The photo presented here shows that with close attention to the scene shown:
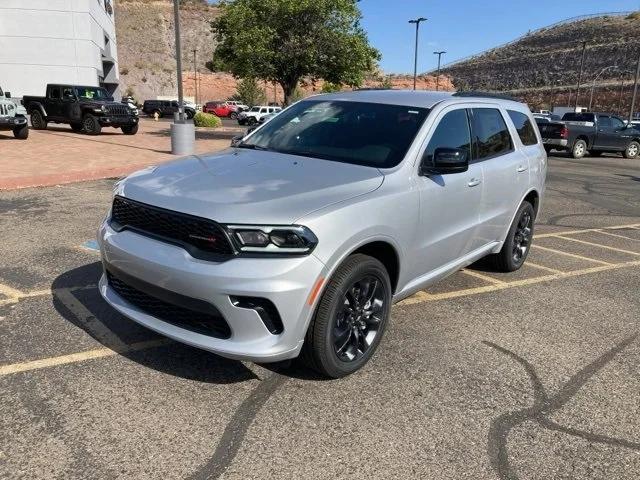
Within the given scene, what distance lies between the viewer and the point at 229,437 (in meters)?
2.82

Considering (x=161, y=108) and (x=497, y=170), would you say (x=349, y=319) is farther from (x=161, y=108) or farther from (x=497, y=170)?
(x=161, y=108)

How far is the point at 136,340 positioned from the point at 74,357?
0.40m

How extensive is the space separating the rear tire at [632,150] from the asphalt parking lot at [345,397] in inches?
786

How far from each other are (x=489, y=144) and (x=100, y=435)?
3.78 meters

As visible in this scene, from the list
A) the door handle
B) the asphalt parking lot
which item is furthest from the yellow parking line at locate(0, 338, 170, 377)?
the door handle

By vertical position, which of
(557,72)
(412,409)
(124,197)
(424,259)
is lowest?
(412,409)

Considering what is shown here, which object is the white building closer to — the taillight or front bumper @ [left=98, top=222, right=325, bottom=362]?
the taillight

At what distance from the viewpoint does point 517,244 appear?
5.75 metres

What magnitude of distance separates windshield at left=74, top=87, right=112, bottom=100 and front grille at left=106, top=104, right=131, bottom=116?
3.09 ft

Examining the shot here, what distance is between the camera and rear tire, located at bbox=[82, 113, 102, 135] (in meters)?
21.6

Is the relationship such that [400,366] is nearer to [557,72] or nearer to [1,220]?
[1,220]

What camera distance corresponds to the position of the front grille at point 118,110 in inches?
849

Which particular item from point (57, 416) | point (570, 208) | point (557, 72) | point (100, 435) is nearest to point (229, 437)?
point (100, 435)

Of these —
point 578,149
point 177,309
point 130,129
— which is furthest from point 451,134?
point 130,129
